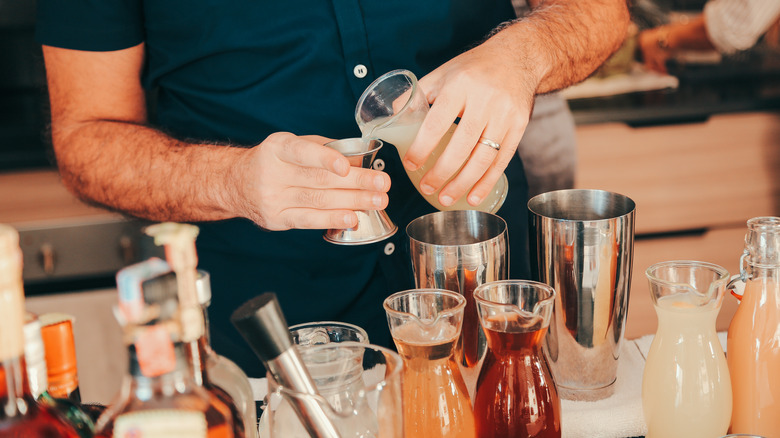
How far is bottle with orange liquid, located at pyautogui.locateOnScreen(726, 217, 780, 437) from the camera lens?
2.25 ft

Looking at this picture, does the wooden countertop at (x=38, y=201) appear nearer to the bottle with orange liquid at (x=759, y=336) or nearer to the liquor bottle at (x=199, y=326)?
the liquor bottle at (x=199, y=326)

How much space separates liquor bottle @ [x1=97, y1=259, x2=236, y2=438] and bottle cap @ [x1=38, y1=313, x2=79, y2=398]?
12 cm

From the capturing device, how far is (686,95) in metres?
2.62

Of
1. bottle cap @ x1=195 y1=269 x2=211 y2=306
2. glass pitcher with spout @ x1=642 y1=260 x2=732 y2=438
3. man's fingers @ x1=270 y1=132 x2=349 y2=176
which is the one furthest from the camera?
man's fingers @ x1=270 y1=132 x2=349 y2=176

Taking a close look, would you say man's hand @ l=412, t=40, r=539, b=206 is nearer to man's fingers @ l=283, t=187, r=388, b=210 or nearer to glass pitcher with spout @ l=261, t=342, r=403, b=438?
man's fingers @ l=283, t=187, r=388, b=210

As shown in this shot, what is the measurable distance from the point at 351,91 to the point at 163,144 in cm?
31

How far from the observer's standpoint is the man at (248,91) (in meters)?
1.13

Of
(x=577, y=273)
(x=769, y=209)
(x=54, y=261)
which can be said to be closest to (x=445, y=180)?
(x=577, y=273)

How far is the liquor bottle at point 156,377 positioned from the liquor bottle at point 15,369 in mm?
42

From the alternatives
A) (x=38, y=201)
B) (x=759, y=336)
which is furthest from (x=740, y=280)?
(x=38, y=201)

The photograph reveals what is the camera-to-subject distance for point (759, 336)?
0.70 m

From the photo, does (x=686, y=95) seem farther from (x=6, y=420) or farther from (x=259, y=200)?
(x=6, y=420)

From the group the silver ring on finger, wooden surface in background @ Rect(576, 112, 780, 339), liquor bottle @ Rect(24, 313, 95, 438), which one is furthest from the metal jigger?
wooden surface in background @ Rect(576, 112, 780, 339)

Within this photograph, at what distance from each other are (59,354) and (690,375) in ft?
1.83
